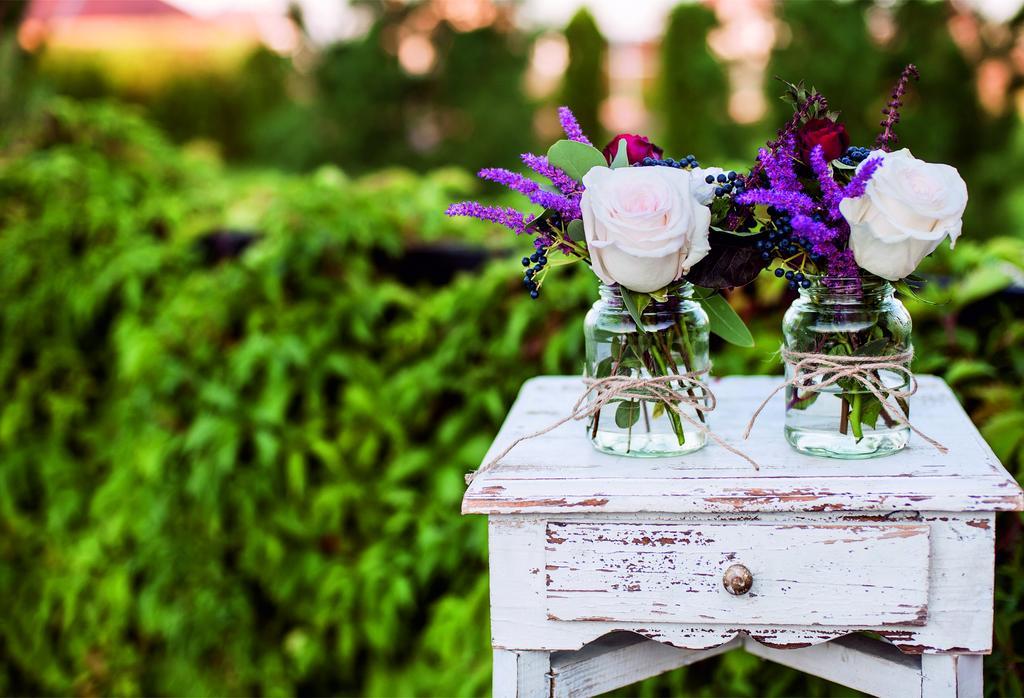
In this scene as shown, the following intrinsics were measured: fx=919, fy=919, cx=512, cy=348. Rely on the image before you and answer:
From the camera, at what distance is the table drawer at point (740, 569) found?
1.18m

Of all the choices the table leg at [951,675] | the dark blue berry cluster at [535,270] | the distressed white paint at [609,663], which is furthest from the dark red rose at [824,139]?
the distressed white paint at [609,663]

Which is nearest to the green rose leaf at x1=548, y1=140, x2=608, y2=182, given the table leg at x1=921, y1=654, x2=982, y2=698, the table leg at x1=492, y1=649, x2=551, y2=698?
the table leg at x1=492, y1=649, x2=551, y2=698

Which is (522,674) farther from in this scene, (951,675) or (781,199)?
(781,199)

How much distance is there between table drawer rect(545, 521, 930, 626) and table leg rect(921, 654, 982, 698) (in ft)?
0.25

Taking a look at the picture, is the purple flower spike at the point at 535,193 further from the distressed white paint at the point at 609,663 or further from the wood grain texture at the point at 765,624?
the distressed white paint at the point at 609,663

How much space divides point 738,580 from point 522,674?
1.12 feet

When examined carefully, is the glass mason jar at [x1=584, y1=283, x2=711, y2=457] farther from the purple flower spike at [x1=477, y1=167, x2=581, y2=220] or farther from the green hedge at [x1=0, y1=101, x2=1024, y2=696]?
the green hedge at [x1=0, y1=101, x2=1024, y2=696]

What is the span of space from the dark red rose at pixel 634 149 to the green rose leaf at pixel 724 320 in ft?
0.69

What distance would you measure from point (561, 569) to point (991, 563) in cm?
55

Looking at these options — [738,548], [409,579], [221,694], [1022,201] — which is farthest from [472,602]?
[1022,201]

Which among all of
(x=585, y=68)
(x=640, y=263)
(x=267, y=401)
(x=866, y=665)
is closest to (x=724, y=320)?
(x=640, y=263)

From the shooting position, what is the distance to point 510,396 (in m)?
2.26

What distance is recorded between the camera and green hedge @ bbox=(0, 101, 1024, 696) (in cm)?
228

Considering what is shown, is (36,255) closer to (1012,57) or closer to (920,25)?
(920,25)
